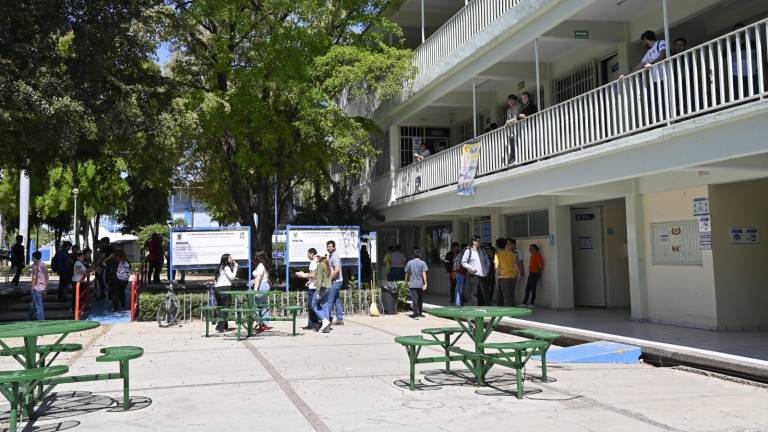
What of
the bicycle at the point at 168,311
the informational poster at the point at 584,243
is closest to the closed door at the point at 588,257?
the informational poster at the point at 584,243

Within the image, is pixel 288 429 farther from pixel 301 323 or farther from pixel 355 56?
pixel 355 56

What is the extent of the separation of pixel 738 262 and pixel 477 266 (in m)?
6.01

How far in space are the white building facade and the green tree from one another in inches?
75.8

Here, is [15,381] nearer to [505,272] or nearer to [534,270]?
[505,272]

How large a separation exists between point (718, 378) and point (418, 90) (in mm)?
12427

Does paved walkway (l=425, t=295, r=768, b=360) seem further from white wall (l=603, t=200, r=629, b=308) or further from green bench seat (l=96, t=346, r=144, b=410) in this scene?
green bench seat (l=96, t=346, r=144, b=410)

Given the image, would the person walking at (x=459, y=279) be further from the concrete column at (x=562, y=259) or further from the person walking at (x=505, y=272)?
the concrete column at (x=562, y=259)

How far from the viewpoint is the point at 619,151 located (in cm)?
1091

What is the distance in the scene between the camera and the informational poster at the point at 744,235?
468 inches

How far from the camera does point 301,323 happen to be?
15.7 m

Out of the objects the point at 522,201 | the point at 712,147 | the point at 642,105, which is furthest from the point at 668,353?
the point at 522,201

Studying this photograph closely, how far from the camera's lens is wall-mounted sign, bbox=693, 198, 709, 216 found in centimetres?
1190

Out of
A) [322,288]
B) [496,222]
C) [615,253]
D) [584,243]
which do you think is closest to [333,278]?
[322,288]

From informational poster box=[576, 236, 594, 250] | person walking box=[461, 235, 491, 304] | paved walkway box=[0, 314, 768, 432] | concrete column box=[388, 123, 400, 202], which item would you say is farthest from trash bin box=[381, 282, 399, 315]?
paved walkway box=[0, 314, 768, 432]
